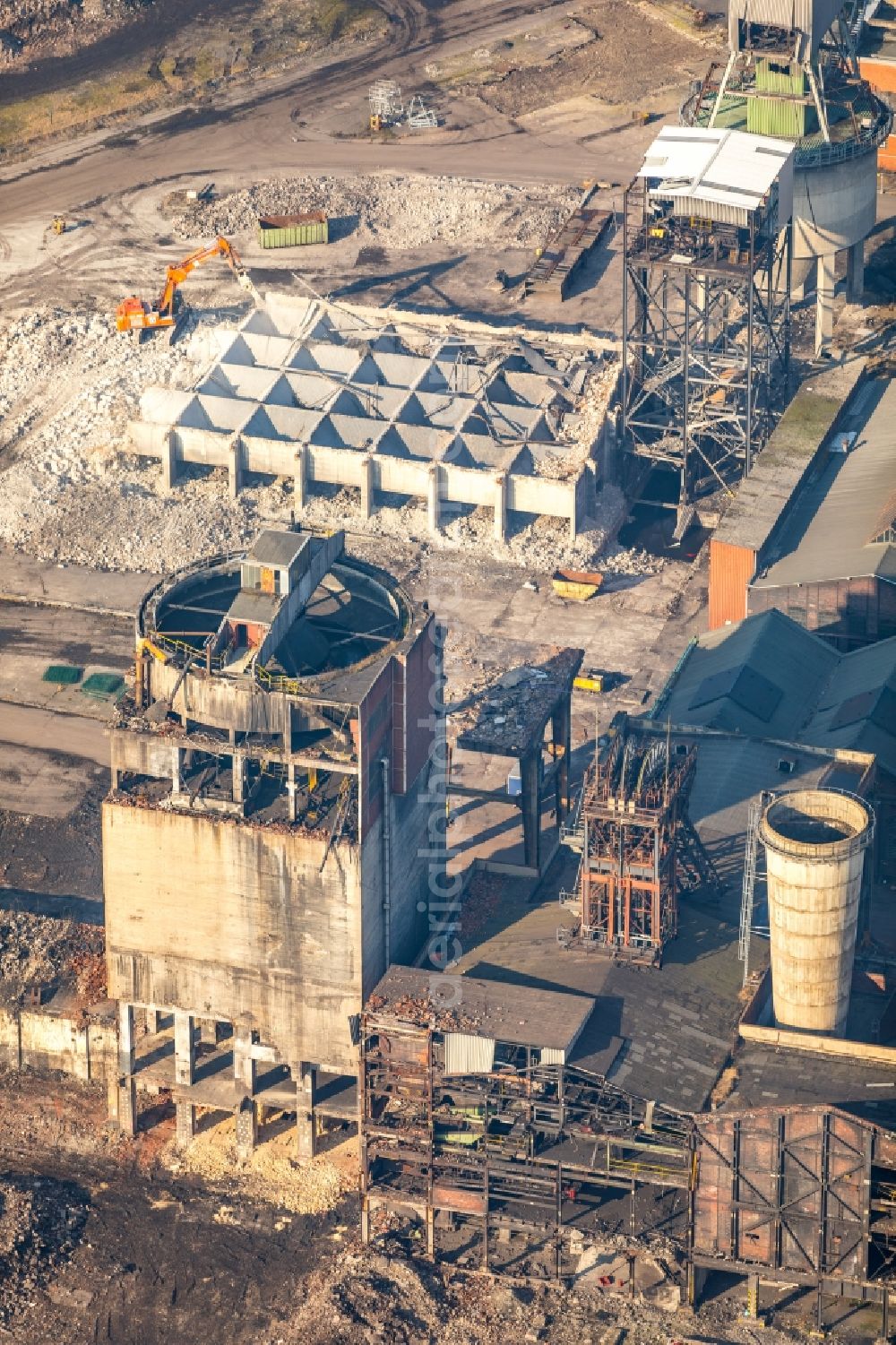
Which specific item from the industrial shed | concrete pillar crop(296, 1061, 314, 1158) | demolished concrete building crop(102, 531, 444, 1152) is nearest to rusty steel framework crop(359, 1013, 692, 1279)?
concrete pillar crop(296, 1061, 314, 1158)

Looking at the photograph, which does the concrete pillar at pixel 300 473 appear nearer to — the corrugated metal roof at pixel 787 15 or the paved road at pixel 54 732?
the paved road at pixel 54 732

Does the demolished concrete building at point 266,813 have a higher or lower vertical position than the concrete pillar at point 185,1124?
higher

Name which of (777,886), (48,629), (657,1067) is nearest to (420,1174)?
(657,1067)

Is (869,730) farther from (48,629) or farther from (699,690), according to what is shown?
(48,629)

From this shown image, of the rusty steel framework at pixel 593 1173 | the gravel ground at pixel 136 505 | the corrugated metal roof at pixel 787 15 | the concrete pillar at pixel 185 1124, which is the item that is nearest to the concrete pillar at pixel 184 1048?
the concrete pillar at pixel 185 1124

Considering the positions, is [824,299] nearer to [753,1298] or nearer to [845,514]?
[845,514]
